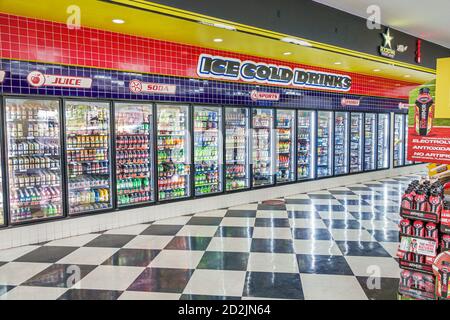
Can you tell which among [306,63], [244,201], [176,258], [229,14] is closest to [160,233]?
[176,258]

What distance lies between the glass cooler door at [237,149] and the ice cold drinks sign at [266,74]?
2.34 feet

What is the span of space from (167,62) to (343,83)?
5141 millimetres

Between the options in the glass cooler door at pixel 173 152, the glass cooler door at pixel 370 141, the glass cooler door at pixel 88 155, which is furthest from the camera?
the glass cooler door at pixel 370 141

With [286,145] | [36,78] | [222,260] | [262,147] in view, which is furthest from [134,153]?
[286,145]

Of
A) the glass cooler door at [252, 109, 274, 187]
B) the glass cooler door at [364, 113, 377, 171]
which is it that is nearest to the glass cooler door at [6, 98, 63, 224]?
the glass cooler door at [252, 109, 274, 187]

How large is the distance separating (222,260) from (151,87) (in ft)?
10.4

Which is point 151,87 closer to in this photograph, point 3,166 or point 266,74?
point 3,166

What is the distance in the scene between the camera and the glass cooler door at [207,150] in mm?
7086

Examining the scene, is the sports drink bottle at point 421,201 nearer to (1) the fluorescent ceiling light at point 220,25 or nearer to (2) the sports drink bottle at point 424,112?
(2) the sports drink bottle at point 424,112

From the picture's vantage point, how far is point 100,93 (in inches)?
224

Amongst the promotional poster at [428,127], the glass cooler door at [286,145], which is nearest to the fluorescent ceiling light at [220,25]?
the promotional poster at [428,127]

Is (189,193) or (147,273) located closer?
(147,273)

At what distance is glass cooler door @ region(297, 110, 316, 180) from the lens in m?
9.12
